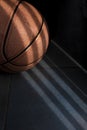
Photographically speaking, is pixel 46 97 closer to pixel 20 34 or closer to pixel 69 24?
pixel 20 34

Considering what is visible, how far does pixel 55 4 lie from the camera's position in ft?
5.28

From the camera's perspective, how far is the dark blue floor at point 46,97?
1.29 metres

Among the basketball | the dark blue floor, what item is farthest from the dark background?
the basketball

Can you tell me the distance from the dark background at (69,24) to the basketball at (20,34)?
8.8 inches

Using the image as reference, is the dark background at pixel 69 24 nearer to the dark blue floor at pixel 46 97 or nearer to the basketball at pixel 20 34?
the dark blue floor at pixel 46 97

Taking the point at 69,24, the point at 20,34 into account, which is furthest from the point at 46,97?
the point at 69,24

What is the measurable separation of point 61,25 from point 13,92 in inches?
20.9

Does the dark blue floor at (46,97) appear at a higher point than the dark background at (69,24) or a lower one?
lower

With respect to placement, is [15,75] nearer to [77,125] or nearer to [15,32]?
[15,32]

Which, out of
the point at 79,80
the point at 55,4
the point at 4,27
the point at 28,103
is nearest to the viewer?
the point at 4,27

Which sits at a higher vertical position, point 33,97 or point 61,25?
point 61,25

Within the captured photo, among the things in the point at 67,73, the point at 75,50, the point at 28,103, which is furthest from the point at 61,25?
the point at 28,103

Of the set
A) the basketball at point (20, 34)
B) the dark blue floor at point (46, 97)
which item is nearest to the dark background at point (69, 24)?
the dark blue floor at point (46, 97)

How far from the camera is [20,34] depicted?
1285mm
